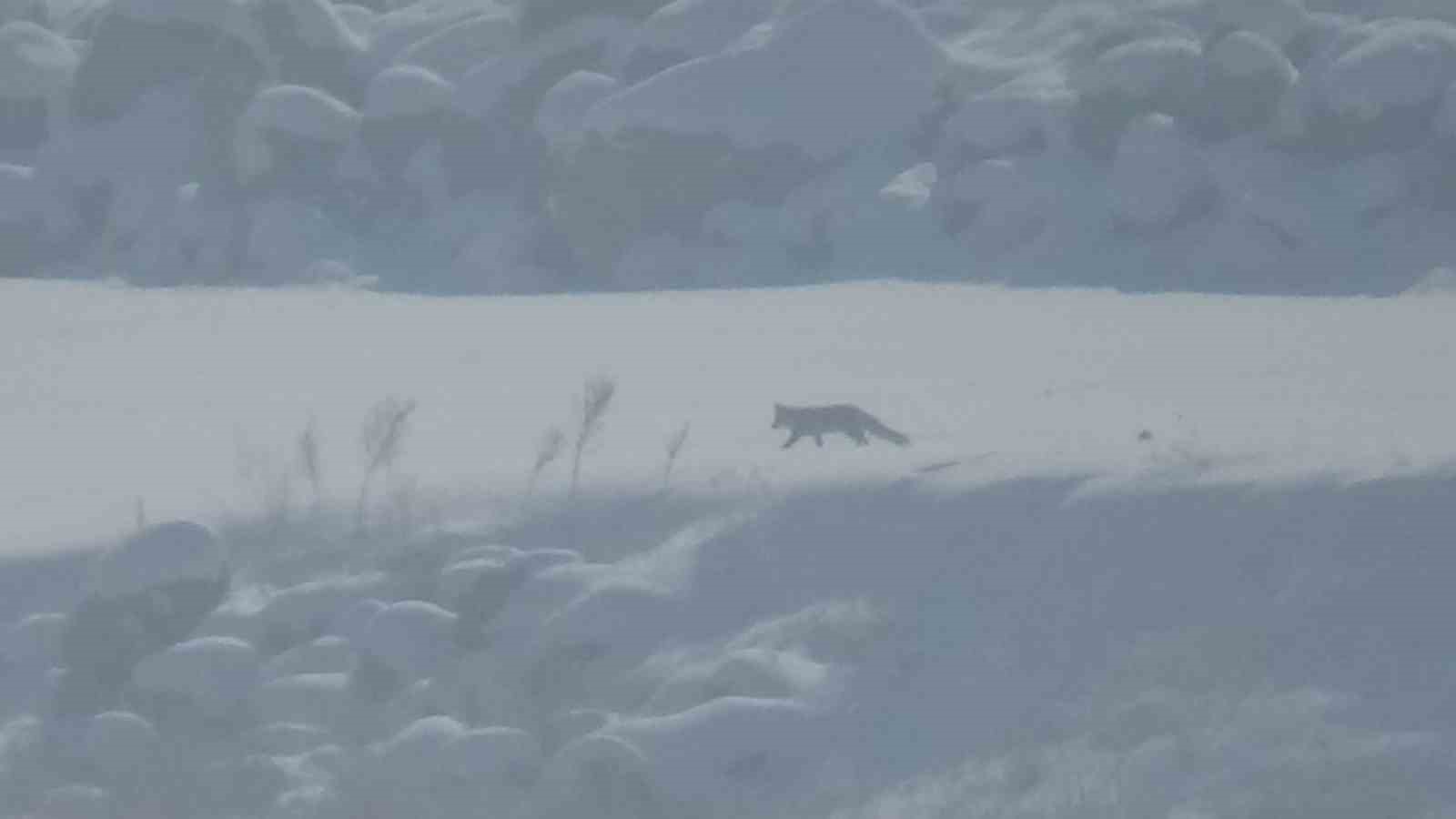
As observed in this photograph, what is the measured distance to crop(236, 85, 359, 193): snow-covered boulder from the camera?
59.8 metres

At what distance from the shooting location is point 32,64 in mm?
64375

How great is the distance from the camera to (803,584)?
27.0 metres

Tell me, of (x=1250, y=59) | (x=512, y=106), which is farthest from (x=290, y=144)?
(x=1250, y=59)

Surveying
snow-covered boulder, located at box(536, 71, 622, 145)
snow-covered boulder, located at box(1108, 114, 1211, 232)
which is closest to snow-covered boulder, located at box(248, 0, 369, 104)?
snow-covered boulder, located at box(536, 71, 622, 145)

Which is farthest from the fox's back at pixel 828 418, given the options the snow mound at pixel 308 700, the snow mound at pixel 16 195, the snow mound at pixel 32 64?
the snow mound at pixel 32 64

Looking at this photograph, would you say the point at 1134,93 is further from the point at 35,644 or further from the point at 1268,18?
the point at 35,644

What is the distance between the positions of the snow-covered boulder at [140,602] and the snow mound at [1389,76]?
29.3 meters

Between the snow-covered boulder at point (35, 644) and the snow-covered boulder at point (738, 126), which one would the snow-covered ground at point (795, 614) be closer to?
the snow-covered boulder at point (35, 644)

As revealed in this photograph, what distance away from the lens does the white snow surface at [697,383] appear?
30094 mm

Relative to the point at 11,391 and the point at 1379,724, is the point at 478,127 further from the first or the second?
the point at 1379,724

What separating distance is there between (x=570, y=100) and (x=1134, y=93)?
12481 mm

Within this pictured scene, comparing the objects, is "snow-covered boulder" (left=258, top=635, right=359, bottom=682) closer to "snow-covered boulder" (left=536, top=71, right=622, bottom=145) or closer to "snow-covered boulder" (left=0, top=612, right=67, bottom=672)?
"snow-covered boulder" (left=0, top=612, right=67, bottom=672)

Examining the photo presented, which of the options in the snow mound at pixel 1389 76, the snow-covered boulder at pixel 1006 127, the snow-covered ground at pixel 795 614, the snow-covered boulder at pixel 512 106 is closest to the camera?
the snow-covered ground at pixel 795 614

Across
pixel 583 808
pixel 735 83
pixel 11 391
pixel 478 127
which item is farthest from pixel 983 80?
pixel 583 808
